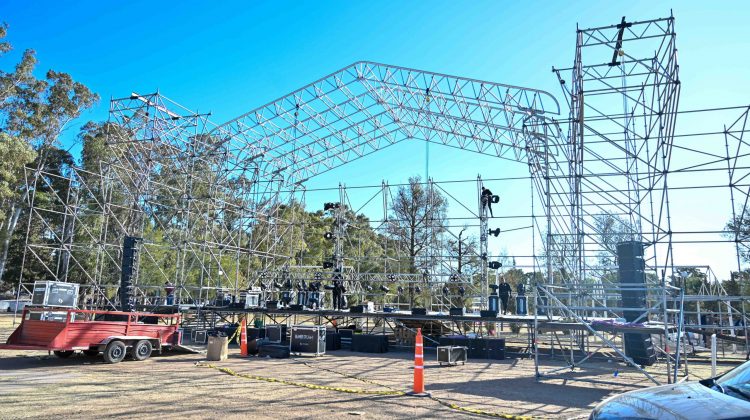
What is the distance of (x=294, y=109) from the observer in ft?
75.4

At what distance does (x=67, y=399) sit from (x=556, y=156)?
1774 cm

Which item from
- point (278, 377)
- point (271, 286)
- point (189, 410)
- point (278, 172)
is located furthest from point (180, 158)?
point (189, 410)

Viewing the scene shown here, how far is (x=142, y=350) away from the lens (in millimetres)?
12602

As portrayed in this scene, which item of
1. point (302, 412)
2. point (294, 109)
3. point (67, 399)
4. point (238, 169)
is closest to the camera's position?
point (302, 412)

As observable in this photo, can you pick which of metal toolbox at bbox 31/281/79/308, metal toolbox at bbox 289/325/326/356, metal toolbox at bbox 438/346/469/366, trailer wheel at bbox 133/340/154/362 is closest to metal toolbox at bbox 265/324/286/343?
metal toolbox at bbox 289/325/326/356

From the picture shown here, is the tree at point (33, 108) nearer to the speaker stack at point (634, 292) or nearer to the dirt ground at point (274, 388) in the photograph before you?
the dirt ground at point (274, 388)

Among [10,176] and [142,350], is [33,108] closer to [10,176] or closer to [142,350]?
[10,176]

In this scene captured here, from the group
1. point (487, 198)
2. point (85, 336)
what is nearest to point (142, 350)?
point (85, 336)

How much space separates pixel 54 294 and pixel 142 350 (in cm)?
571

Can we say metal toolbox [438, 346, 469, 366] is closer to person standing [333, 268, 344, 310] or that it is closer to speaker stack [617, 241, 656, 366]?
speaker stack [617, 241, 656, 366]

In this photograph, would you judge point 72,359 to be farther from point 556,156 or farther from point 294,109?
point 556,156

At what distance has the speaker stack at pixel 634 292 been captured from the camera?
39.8 ft

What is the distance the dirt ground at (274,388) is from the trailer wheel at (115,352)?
0.21 metres

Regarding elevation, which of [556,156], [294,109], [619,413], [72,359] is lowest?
[72,359]
